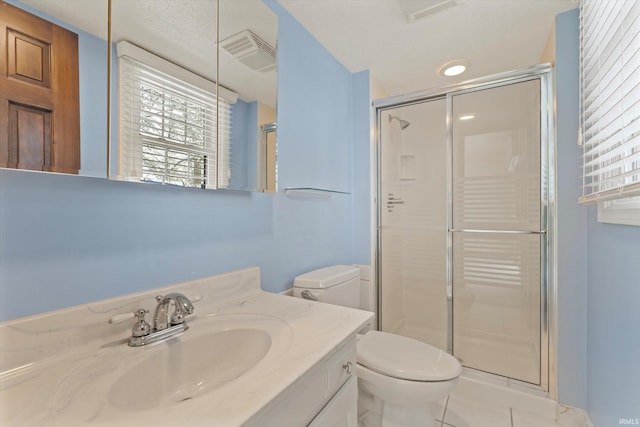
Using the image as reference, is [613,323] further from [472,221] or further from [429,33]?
[429,33]

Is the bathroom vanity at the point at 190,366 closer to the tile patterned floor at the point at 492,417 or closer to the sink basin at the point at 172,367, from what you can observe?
the sink basin at the point at 172,367

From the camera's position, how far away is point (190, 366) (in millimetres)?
853

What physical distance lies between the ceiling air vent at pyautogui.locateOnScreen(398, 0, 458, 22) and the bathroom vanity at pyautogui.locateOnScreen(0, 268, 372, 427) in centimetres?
152

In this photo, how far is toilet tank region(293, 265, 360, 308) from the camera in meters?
1.44

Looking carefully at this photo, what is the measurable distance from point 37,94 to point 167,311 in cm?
67

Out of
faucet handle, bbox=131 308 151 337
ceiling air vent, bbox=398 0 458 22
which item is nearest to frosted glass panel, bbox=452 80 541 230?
ceiling air vent, bbox=398 0 458 22

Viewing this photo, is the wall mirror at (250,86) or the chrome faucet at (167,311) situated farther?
the wall mirror at (250,86)

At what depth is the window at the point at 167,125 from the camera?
0.83m

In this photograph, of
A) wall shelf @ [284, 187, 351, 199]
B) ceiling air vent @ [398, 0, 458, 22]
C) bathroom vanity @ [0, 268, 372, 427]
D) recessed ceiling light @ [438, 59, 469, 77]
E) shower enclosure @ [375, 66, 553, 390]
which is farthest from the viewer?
recessed ceiling light @ [438, 59, 469, 77]

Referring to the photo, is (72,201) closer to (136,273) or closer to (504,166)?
(136,273)

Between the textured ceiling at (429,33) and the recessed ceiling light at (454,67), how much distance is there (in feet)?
0.19

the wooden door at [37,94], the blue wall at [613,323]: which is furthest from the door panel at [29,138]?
the blue wall at [613,323]

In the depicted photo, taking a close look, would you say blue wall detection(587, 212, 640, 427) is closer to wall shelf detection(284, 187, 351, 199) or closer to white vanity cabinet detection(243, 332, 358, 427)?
white vanity cabinet detection(243, 332, 358, 427)

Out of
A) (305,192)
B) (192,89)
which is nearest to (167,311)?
(192,89)
